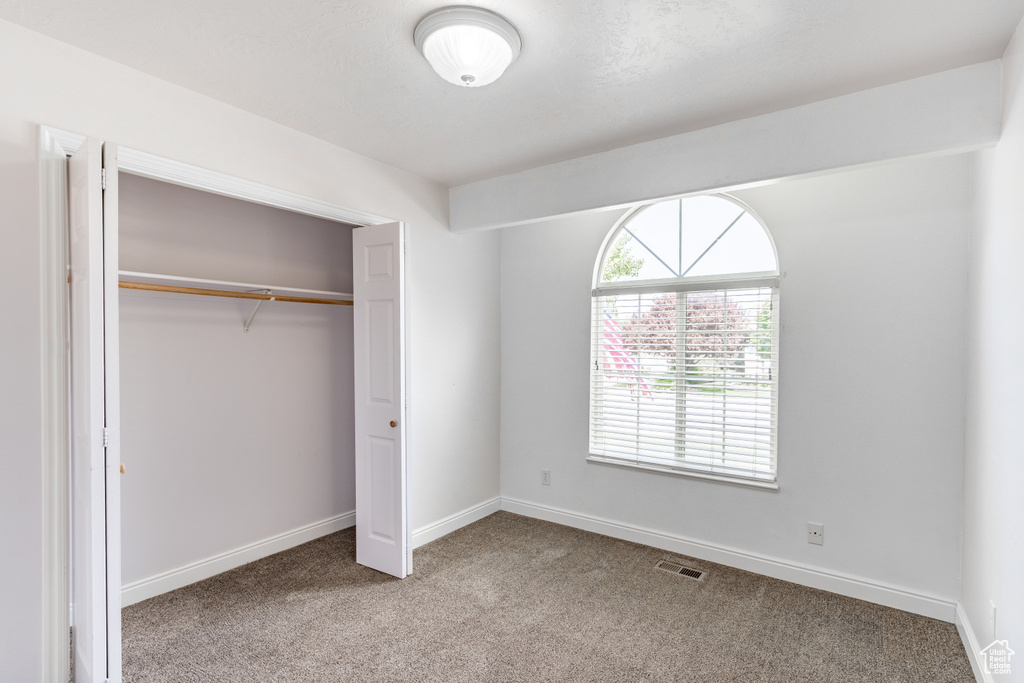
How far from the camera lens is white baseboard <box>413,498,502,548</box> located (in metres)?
3.72

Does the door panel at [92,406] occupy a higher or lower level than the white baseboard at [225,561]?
higher

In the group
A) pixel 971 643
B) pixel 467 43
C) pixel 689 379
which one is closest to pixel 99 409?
pixel 467 43

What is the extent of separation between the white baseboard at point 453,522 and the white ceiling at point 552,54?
2.60 metres

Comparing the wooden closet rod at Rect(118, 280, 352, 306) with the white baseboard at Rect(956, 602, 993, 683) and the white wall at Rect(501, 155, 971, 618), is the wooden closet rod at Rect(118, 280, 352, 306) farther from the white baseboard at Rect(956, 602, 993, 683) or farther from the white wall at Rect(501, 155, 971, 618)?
the white baseboard at Rect(956, 602, 993, 683)

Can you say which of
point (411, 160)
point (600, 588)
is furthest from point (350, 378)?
point (600, 588)

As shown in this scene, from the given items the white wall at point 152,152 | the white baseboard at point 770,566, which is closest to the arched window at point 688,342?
the white baseboard at point 770,566

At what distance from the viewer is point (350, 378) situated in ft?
13.3

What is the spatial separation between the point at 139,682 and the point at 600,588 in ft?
7.21

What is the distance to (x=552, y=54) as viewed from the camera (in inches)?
83.2

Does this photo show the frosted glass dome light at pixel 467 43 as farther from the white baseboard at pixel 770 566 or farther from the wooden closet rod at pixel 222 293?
the white baseboard at pixel 770 566

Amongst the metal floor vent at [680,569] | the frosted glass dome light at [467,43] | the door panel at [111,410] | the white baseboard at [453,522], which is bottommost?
the metal floor vent at [680,569]

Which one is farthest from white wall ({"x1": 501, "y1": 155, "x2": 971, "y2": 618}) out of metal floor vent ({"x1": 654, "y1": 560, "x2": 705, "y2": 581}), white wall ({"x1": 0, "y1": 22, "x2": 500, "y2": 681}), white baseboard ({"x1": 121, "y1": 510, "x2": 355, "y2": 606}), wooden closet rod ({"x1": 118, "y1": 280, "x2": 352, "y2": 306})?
wooden closet rod ({"x1": 118, "y1": 280, "x2": 352, "y2": 306})

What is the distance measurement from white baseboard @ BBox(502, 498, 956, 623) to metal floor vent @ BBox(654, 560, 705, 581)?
7.6 inches

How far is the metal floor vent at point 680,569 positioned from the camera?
3203 mm
